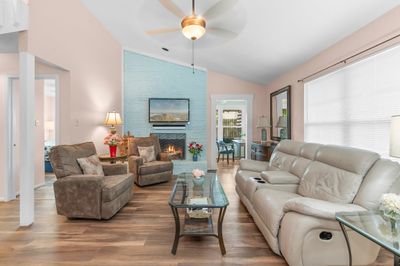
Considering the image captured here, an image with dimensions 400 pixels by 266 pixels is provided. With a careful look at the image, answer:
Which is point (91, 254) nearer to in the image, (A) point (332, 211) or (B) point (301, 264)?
(B) point (301, 264)

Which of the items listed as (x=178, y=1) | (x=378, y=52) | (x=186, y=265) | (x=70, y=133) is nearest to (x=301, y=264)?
(x=186, y=265)

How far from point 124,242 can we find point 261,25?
3.46 m

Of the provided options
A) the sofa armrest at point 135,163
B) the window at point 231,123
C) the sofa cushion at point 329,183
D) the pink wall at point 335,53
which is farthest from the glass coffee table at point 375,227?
the window at point 231,123

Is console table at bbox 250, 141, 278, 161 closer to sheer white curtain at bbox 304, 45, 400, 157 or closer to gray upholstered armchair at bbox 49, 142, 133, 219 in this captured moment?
sheer white curtain at bbox 304, 45, 400, 157

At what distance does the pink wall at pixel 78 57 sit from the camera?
127 inches

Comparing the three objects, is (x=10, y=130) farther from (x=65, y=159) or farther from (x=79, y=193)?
(x=79, y=193)

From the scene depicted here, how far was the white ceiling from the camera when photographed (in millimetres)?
2574

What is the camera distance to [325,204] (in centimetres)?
192

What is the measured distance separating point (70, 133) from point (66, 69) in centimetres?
110

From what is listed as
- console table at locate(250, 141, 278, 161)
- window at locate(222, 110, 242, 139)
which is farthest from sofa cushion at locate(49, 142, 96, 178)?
window at locate(222, 110, 242, 139)

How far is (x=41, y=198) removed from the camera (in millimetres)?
4004

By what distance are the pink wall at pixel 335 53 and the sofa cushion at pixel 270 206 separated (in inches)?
80.8

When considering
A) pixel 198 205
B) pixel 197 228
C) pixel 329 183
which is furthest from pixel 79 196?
pixel 329 183

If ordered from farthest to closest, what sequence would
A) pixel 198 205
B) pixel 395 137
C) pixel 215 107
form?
pixel 215 107, pixel 198 205, pixel 395 137
